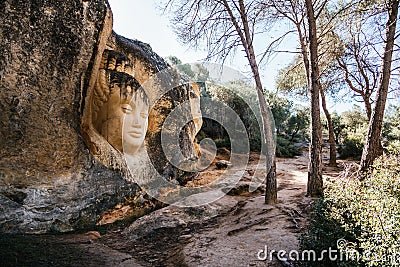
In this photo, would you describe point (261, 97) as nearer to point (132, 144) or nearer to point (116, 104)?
point (132, 144)

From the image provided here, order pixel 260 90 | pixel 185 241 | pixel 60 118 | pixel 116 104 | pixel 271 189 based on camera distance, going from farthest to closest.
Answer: pixel 260 90
pixel 271 189
pixel 116 104
pixel 185 241
pixel 60 118

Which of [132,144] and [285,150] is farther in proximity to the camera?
[285,150]

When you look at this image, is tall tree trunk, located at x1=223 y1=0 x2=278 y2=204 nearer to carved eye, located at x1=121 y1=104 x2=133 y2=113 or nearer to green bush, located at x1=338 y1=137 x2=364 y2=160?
carved eye, located at x1=121 y1=104 x2=133 y2=113

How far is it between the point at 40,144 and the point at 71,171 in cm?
67

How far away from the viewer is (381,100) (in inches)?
260

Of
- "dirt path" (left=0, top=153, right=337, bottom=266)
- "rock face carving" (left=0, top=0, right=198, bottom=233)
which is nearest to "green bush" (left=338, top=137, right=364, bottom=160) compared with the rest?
"dirt path" (left=0, top=153, right=337, bottom=266)

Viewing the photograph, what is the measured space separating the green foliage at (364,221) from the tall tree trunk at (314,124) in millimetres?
3046

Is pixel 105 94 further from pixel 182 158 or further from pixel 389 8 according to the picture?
pixel 389 8

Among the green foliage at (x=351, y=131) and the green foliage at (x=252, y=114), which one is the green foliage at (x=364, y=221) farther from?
the green foliage at (x=351, y=131)

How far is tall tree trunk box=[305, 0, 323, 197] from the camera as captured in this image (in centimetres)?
743

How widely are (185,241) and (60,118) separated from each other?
314 centimetres

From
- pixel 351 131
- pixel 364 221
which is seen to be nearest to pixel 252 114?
pixel 351 131

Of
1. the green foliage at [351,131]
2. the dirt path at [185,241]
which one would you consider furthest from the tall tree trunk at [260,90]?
the green foliage at [351,131]

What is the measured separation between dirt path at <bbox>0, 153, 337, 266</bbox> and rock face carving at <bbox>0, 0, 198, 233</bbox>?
0.49 metres
